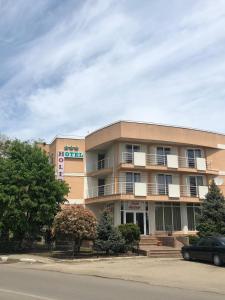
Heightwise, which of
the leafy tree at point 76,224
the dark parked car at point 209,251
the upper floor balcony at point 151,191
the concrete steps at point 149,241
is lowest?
the dark parked car at point 209,251

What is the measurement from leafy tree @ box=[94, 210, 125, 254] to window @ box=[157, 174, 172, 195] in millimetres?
10697

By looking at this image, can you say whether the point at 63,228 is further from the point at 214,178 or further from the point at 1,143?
the point at 214,178

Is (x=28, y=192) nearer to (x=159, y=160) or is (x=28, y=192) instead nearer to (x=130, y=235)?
(x=130, y=235)

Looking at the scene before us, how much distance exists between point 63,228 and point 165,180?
15114 millimetres

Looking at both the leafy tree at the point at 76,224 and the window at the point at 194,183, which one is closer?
the leafy tree at the point at 76,224

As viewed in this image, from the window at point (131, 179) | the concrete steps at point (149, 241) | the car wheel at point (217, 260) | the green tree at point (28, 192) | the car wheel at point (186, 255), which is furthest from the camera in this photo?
the window at point (131, 179)

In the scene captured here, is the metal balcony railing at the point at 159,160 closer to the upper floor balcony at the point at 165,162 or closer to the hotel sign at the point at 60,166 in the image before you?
the upper floor balcony at the point at 165,162

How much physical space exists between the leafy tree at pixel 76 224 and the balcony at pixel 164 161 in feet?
36.0

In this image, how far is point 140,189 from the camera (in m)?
36.3

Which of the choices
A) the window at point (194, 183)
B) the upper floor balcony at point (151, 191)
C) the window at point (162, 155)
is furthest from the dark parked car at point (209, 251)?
the window at point (194, 183)

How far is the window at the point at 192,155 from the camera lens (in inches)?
1570

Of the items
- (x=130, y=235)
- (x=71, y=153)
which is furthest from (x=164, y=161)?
(x=130, y=235)

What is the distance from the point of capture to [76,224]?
26.2m

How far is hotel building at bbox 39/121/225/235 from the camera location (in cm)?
3706
